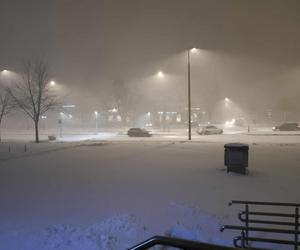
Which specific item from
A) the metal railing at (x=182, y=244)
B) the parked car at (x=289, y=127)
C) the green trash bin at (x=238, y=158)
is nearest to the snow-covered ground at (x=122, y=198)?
the green trash bin at (x=238, y=158)

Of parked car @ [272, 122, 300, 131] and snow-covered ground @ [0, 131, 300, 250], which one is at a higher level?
parked car @ [272, 122, 300, 131]

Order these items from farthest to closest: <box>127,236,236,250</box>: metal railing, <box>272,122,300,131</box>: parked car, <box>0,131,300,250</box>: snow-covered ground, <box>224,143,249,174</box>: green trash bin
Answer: <box>272,122,300,131</box>: parked car < <box>224,143,249,174</box>: green trash bin < <box>0,131,300,250</box>: snow-covered ground < <box>127,236,236,250</box>: metal railing

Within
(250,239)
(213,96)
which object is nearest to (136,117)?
(213,96)

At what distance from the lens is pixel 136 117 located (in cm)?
8331

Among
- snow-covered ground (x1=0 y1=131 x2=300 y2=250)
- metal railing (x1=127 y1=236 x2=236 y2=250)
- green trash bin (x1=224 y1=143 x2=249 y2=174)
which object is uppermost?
metal railing (x1=127 y1=236 x2=236 y2=250)

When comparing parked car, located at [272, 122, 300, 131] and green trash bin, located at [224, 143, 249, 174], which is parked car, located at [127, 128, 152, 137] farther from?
green trash bin, located at [224, 143, 249, 174]

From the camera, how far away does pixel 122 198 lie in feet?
30.5

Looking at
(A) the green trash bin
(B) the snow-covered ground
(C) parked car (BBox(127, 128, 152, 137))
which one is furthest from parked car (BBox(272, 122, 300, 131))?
(A) the green trash bin

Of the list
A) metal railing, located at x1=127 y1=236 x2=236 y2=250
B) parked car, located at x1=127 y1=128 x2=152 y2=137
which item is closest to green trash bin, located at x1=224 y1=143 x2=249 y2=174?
metal railing, located at x1=127 y1=236 x2=236 y2=250

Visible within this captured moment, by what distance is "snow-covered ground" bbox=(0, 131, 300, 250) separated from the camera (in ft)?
21.6

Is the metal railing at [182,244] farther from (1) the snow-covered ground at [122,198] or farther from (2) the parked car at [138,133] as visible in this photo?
(2) the parked car at [138,133]

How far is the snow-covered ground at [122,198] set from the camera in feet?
21.6

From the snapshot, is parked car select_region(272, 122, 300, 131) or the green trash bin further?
parked car select_region(272, 122, 300, 131)

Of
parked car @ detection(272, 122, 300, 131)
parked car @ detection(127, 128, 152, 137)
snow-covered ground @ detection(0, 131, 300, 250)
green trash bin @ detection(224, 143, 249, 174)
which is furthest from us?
parked car @ detection(272, 122, 300, 131)
